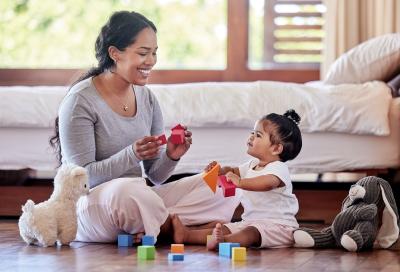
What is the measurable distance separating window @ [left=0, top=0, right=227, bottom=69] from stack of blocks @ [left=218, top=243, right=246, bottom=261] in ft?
9.79

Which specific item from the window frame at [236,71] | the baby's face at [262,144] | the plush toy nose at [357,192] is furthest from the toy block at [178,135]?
the window frame at [236,71]

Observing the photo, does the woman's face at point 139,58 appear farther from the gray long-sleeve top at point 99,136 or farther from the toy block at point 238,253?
the toy block at point 238,253

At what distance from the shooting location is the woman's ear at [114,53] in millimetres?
2969

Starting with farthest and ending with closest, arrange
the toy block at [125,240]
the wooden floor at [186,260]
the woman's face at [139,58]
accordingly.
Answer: the woman's face at [139,58], the toy block at [125,240], the wooden floor at [186,260]

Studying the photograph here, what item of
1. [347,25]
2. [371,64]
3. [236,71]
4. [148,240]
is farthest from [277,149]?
[236,71]

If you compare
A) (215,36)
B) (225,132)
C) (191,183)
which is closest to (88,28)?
(215,36)

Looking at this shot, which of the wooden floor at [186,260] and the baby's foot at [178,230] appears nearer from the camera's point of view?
the wooden floor at [186,260]

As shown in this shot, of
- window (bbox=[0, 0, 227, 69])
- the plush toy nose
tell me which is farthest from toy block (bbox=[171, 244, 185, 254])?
window (bbox=[0, 0, 227, 69])

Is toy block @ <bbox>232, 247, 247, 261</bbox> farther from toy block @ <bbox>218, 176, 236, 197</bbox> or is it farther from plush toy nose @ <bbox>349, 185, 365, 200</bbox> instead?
plush toy nose @ <bbox>349, 185, 365, 200</bbox>

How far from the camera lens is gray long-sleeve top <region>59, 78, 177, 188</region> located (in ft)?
9.34

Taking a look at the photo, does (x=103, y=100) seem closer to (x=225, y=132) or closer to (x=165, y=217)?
(x=165, y=217)

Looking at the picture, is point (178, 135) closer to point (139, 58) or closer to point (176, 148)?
point (176, 148)

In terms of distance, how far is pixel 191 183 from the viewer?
312 cm

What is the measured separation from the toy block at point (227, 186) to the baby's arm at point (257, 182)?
2 centimetres
